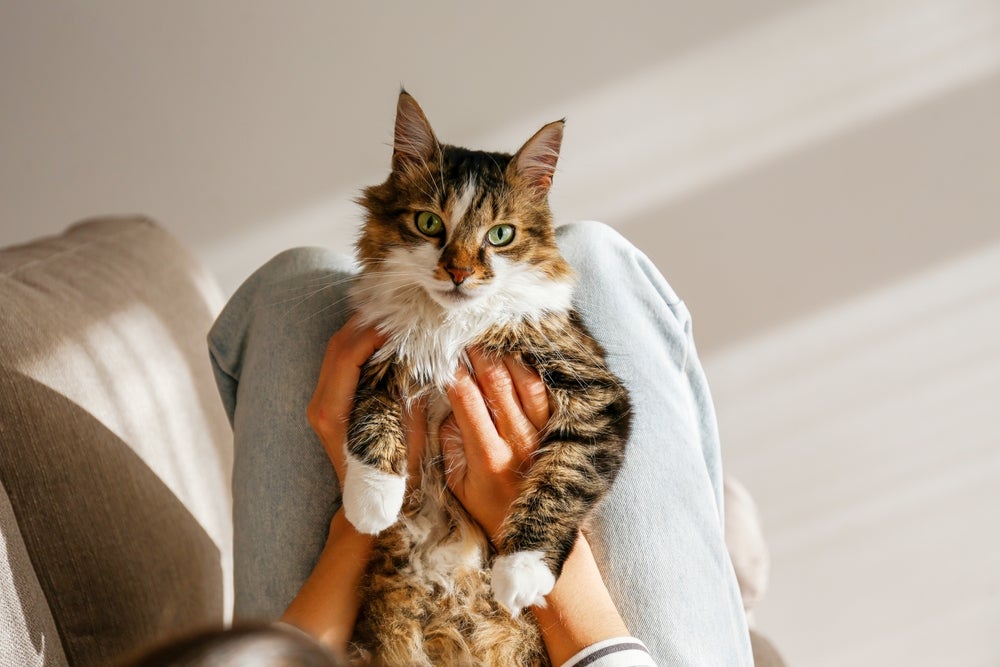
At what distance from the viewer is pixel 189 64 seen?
2275 millimetres

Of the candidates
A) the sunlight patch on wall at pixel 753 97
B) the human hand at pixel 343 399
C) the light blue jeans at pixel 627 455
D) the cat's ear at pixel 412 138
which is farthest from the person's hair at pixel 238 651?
the sunlight patch on wall at pixel 753 97

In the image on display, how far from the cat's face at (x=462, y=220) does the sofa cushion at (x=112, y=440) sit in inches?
24.7

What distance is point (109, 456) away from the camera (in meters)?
1.41

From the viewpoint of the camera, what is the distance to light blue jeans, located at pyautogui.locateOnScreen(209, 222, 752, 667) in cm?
123

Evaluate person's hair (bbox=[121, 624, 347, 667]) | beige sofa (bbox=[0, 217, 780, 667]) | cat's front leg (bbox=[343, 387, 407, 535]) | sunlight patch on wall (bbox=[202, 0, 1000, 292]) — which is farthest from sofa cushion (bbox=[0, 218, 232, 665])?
sunlight patch on wall (bbox=[202, 0, 1000, 292])

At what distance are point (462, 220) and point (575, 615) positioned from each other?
64cm

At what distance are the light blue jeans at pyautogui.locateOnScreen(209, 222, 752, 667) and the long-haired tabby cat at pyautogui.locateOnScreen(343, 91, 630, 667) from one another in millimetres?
100

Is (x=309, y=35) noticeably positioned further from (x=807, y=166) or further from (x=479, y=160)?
(x=807, y=166)

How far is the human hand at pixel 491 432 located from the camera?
1.21m

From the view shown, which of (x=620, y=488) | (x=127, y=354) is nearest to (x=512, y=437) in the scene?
(x=620, y=488)

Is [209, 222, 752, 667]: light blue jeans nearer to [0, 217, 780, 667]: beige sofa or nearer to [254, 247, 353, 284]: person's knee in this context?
[254, 247, 353, 284]: person's knee

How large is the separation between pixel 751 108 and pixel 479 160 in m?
1.28

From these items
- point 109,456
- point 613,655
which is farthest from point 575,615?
point 109,456

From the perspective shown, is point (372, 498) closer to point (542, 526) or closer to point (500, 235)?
point (542, 526)
